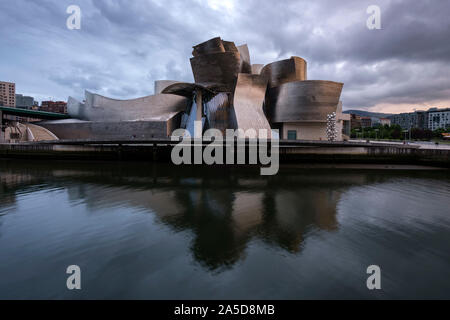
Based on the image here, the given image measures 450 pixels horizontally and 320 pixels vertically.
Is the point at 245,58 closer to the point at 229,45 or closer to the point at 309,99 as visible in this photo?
the point at 229,45

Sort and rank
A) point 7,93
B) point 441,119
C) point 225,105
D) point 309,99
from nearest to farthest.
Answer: point 309,99 → point 225,105 → point 441,119 → point 7,93

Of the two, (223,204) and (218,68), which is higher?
(218,68)

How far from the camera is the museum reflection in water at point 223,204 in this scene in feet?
17.5

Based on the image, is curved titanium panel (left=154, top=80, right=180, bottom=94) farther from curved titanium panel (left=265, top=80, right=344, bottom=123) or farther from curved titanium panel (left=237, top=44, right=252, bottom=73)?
curved titanium panel (left=265, top=80, right=344, bottom=123)

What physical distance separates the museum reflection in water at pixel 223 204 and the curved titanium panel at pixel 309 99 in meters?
18.8

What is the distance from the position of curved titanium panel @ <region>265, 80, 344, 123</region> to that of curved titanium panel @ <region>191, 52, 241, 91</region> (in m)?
6.53

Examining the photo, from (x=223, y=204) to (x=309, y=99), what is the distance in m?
25.9

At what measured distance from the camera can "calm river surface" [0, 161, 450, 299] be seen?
362 cm

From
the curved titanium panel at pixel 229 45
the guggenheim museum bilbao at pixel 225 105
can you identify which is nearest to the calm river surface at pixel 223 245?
the guggenheim museum bilbao at pixel 225 105

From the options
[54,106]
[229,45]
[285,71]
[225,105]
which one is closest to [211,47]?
[229,45]

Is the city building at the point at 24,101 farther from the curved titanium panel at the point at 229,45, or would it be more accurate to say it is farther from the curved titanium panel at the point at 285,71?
the curved titanium panel at the point at 285,71

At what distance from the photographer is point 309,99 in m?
30.5

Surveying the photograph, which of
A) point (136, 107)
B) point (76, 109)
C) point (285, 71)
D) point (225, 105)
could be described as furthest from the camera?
point (76, 109)
